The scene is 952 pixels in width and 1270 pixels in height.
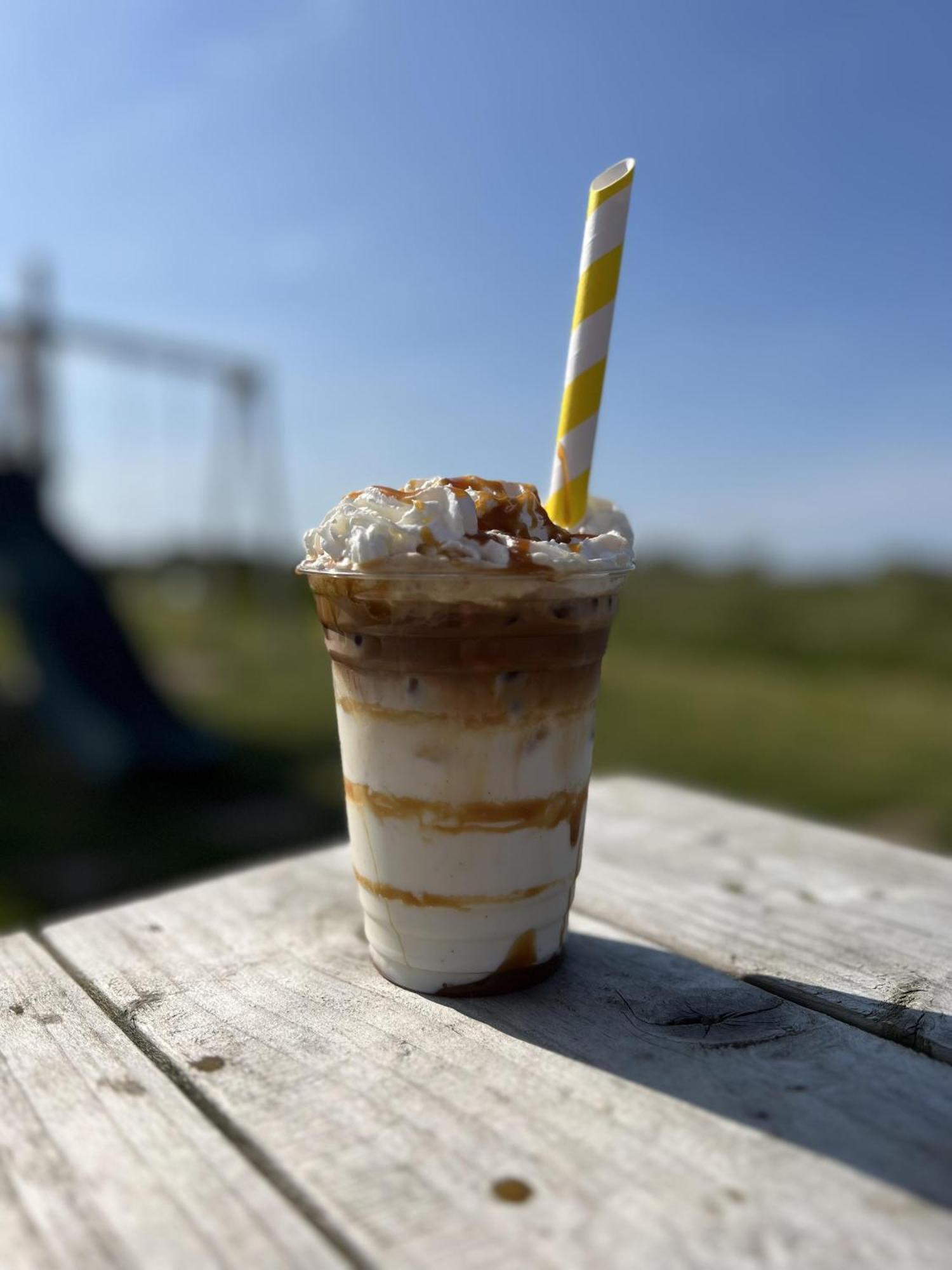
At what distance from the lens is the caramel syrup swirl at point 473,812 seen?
39.6 inches

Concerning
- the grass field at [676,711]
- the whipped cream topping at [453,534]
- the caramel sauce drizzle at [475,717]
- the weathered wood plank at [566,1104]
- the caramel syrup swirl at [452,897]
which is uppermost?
the whipped cream topping at [453,534]

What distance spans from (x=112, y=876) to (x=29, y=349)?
11.3ft

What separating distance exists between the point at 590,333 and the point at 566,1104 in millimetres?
732

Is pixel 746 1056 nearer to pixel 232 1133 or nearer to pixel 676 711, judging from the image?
pixel 232 1133

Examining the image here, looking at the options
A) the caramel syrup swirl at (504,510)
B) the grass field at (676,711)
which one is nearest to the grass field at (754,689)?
the grass field at (676,711)

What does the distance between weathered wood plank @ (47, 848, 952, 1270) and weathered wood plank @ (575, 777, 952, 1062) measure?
0.06m

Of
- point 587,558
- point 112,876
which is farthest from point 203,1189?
point 112,876

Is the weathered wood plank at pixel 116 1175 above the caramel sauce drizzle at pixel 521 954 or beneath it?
beneath

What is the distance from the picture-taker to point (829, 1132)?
2.54ft

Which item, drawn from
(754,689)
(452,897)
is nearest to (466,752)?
(452,897)

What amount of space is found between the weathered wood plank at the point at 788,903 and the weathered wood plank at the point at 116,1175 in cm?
58

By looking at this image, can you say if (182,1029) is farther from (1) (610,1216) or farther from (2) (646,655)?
(2) (646,655)

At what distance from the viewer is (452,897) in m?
1.03

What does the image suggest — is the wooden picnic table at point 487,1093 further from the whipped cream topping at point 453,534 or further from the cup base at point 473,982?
the whipped cream topping at point 453,534
